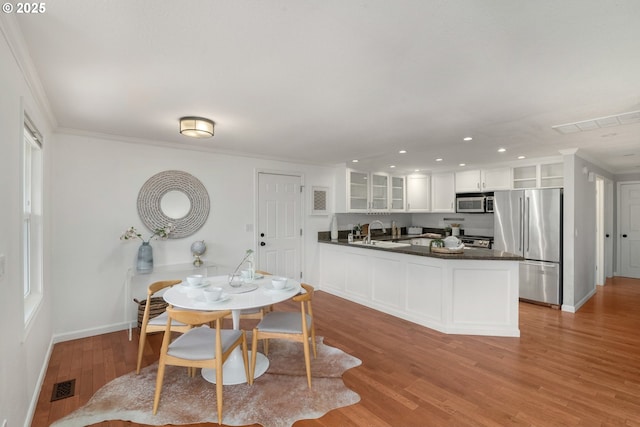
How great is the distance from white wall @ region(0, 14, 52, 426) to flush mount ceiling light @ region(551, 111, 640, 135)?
4.15m

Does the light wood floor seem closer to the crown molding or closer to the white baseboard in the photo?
the white baseboard

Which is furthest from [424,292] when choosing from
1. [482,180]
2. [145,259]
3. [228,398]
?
[145,259]

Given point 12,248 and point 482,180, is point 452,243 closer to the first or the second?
point 482,180

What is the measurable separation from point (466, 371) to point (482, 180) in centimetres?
385

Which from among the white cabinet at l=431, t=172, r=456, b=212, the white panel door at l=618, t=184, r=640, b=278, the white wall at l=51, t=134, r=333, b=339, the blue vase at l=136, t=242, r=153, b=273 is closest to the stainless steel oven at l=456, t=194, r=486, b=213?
the white cabinet at l=431, t=172, r=456, b=212

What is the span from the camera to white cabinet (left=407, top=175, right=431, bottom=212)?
21.3 feet

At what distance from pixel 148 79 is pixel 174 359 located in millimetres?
1892

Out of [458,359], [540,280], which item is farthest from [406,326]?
[540,280]

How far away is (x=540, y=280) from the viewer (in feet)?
14.9

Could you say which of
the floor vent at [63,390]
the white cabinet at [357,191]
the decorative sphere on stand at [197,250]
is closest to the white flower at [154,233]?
the decorative sphere on stand at [197,250]

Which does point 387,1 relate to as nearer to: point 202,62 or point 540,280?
point 202,62

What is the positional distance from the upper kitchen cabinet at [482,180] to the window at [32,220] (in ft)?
19.6

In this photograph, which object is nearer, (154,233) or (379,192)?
(154,233)

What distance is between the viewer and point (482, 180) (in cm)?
556
